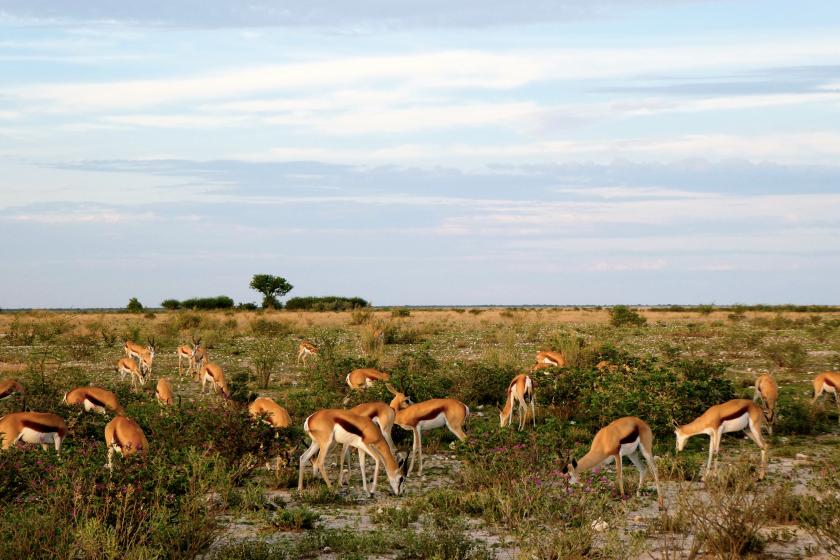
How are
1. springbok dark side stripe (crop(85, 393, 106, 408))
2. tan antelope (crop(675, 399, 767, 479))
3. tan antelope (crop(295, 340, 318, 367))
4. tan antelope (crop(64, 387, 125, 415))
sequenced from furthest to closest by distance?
tan antelope (crop(295, 340, 318, 367)) < springbok dark side stripe (crop(85, 393, 106, 408)) < tan antelope (crop(64, 387, 125, 415)) < tan antelope (crop(675, 399, 767, 479))

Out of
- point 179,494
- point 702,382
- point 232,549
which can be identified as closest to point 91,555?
point 232,549

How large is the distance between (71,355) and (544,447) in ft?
66.9

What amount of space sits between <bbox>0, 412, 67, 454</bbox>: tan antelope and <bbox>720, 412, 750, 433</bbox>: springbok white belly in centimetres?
858

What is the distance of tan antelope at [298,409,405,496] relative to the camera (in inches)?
405

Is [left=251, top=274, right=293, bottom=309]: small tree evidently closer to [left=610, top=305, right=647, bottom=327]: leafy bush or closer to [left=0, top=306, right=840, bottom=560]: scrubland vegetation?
[left=610, top=305, right=647, bottom=327]: leafy bush

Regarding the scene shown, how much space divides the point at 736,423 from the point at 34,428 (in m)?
9.10

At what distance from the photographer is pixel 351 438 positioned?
412 inches

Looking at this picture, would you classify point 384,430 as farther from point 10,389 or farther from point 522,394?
point 10,389

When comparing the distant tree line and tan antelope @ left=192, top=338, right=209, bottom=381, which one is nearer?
tan antelope @ left=192, top=338, right=209, bottom=381

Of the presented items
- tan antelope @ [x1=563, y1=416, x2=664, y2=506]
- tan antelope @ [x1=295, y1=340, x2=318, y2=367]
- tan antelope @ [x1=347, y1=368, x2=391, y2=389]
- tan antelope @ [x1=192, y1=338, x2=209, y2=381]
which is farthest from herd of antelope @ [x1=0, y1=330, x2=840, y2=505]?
tan antelope @ [x1=295, y1=340, x2=318, y2=367]

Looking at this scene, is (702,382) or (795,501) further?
(702,382)

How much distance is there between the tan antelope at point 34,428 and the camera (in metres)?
10.6

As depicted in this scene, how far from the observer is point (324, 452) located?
34.5 feet

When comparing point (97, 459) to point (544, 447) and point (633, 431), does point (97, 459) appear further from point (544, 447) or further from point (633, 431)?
point (633, 431)
